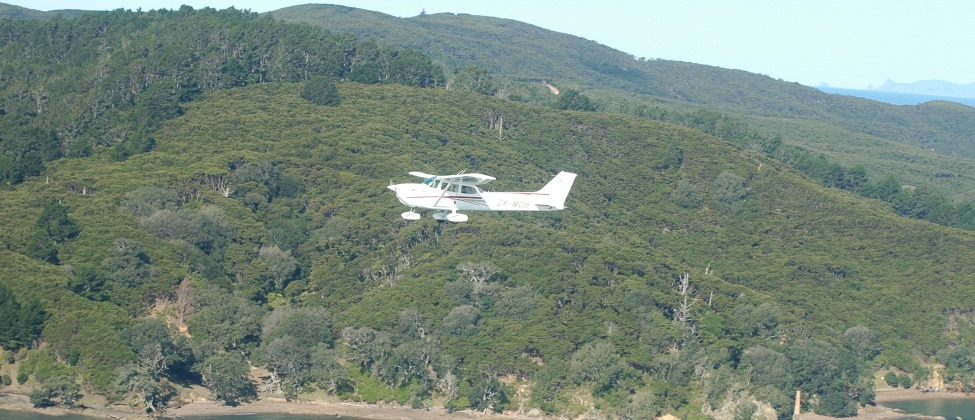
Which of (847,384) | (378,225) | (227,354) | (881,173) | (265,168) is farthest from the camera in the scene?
(881,173)

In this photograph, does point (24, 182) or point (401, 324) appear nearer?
point (401, 324)

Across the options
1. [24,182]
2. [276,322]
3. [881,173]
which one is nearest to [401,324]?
[276,322]

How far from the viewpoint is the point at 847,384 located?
86500 mm

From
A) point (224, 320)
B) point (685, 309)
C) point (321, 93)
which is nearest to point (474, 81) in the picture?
point (321, 93)

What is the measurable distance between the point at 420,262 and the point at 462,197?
24.1 m

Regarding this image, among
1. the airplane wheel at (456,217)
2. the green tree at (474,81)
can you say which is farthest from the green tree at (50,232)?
the green tree at (474,81)

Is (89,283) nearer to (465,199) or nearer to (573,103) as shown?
(465,199)

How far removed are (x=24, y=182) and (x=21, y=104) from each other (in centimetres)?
3069

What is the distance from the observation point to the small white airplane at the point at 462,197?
68.6 m

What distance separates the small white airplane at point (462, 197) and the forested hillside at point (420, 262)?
44.0ft

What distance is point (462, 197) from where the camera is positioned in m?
70.0

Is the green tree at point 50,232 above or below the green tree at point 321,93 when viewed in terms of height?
below

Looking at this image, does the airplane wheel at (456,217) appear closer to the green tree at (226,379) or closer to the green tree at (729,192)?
the green tree at (226,379)

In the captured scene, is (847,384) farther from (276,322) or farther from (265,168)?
(265,168)
